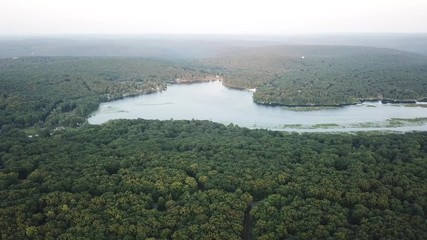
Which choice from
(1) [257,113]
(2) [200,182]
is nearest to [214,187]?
(2) [200,182]

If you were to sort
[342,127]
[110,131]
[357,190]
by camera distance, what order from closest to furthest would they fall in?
[357,190] < [110,131] < [342,127]

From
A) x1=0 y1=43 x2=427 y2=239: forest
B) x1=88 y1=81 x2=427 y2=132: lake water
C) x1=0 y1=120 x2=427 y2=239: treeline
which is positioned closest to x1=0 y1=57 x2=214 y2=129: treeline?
x1=0 y1=43 x2=427 y2=239: forest

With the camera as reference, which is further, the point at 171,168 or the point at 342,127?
the point at 342,127

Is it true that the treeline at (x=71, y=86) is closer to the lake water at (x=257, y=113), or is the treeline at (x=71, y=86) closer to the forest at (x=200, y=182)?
the forest at (x=200, y=182)

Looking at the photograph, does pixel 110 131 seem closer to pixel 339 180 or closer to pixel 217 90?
pixel 339 180

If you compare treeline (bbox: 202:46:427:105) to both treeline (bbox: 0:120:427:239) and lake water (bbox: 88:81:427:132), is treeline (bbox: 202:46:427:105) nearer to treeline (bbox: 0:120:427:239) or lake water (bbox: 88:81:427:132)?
lake water (bbox: 88:81:427:132)

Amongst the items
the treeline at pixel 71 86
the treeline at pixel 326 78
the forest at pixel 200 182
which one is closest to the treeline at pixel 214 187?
the forest at pixel 200 182

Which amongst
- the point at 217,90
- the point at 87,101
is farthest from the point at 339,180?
the point at 217,90
